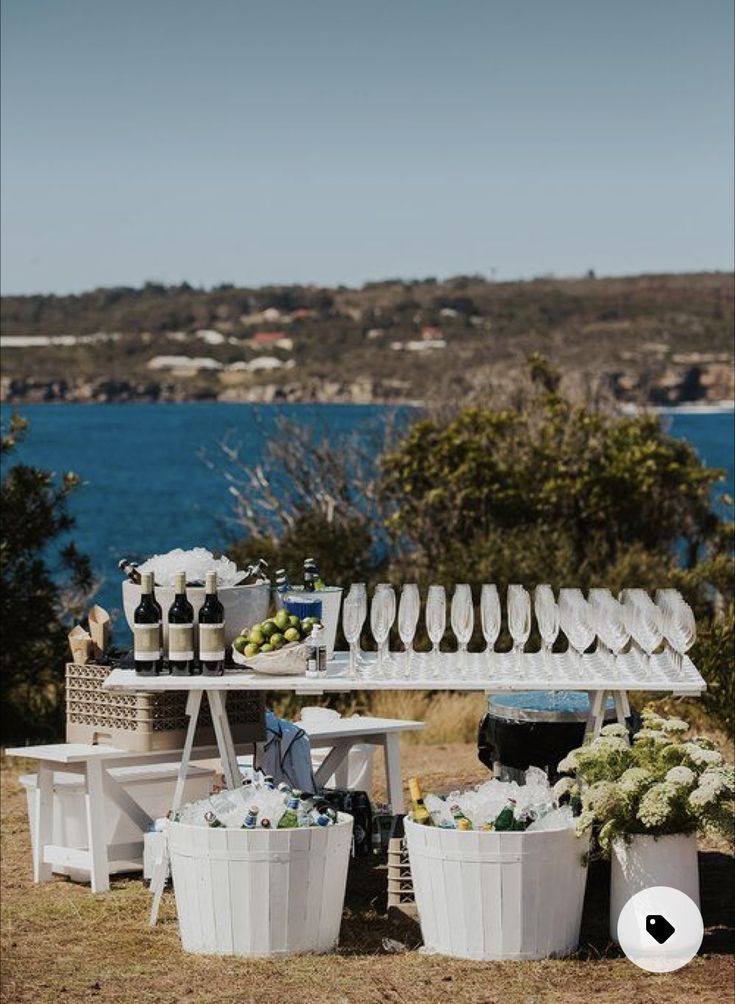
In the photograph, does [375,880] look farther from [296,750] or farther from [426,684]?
[426,684]

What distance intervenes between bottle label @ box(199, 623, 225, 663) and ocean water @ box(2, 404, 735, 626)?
12321mm

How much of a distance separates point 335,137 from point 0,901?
A: 3699 centimetres

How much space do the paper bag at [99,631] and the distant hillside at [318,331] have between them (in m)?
43.2

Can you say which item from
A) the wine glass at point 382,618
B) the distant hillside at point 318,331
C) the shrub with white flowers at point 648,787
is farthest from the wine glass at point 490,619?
the distant hillside at point 318,331

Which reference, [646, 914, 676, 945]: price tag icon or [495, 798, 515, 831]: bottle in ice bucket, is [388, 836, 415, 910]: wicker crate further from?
[646, 914, 676, 945]: price tag icon

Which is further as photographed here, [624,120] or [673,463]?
[624,120]

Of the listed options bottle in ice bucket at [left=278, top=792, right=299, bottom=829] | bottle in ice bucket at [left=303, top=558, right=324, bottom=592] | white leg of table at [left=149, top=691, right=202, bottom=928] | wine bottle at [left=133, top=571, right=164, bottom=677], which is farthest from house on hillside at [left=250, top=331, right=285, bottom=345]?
bottle in ice bucket at [left=278, top=792, right=299, bottom=829]

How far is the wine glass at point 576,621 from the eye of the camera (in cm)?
663

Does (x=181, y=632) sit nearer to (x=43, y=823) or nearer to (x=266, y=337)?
(x=43, y=823)

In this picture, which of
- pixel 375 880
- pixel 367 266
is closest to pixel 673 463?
pixel 375 880

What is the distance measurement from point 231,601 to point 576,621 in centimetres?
128

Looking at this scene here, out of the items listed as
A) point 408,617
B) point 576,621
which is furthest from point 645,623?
point 408,617

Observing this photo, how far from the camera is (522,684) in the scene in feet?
20.7

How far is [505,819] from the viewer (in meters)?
6.12
